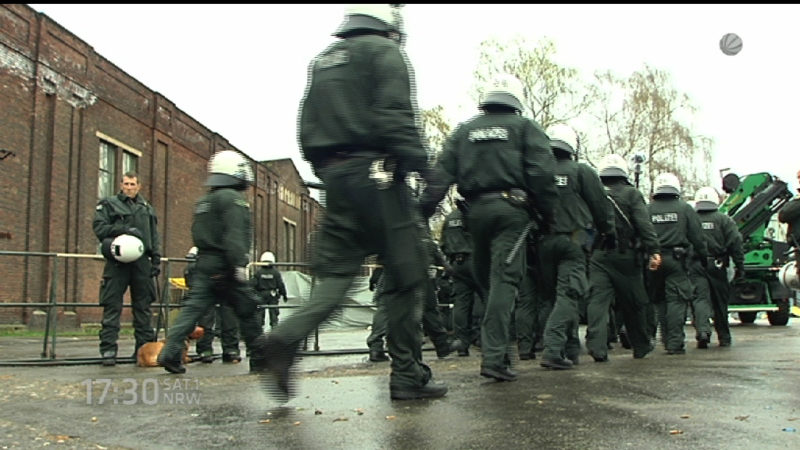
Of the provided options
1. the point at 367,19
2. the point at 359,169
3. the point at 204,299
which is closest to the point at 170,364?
the point at 204,299

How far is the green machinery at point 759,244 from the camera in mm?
16375

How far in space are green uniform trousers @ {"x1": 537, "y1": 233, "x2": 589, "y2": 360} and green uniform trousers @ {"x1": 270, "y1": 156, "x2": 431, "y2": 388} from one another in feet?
8.27

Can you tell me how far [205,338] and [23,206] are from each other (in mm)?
12597

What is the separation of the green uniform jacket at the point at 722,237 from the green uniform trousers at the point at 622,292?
9.34 feet

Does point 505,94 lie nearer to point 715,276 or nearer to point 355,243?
point 355,243

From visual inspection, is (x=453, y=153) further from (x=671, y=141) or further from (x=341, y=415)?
(x=671, y=141)

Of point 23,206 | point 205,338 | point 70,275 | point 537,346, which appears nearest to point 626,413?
point 537,346

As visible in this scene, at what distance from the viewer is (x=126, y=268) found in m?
8.20

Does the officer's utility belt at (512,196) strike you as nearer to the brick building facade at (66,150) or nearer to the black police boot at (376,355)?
the black police boot at (376,355)

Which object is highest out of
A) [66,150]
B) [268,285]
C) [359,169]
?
[66,150]

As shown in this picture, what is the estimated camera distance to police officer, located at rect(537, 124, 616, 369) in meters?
6.52

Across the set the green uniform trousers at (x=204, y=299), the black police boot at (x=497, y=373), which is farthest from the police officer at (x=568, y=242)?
the green uniform trousers at (x=204, y=299)

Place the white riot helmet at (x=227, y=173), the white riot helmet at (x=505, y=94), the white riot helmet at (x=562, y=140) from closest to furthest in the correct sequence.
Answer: the white riot helmet at (x=505, y=94) < the white riot helmet at (x=227, y=173) < the white riot helmet at (x=562, y=140)

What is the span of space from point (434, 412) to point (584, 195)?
350 cm
